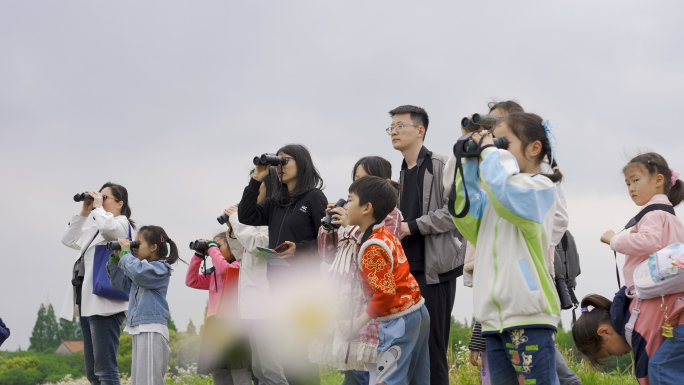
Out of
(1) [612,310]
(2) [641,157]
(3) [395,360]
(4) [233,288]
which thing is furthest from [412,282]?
(4) [233,288]

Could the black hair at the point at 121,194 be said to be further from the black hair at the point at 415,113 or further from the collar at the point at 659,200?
the collar at the point at 659,200

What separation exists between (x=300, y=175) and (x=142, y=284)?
181 cm

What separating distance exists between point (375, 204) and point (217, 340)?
2684 millimetres

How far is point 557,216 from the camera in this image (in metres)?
3.85

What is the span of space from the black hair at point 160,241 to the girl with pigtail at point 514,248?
3840 millimetres

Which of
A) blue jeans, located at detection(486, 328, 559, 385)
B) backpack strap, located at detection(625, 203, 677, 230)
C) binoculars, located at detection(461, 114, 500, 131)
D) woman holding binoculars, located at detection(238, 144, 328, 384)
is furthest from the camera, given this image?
woman holding binoculars, located at detection(238, 144, 328, 384)

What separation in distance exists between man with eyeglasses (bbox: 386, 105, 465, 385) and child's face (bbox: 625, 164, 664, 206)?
114 cm

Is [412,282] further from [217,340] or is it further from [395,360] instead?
[217,340]

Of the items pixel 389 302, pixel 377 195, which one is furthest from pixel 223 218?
pixel 389 302

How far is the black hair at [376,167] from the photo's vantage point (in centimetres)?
493

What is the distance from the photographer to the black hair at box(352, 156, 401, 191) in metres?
4.93

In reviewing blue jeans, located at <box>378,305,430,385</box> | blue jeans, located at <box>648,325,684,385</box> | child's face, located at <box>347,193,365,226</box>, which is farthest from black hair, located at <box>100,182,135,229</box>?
blue jeans, located at <box>648,325,684,385</box>

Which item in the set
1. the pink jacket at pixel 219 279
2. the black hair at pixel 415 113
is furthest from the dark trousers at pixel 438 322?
the pink jacket at pixel 219 279

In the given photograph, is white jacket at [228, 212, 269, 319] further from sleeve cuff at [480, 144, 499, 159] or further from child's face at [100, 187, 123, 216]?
sleeve cuff at [480, 144, 499, 159]
